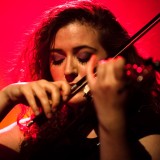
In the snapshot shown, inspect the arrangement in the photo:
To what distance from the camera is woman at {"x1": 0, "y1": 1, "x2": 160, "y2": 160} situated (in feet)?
1.52

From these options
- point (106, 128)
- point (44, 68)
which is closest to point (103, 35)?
point (44, 68)

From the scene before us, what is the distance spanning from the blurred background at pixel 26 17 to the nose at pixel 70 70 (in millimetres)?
444

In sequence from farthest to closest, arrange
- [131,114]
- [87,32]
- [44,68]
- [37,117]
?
[44,68] → [87,32] → [131,114] → [37,117]

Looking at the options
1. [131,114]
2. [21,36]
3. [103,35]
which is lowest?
[131,114]

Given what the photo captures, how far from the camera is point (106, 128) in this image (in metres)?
0.47

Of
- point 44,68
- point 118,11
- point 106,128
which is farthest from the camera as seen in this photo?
point 118,11

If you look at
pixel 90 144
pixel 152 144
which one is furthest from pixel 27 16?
pixel 152 144

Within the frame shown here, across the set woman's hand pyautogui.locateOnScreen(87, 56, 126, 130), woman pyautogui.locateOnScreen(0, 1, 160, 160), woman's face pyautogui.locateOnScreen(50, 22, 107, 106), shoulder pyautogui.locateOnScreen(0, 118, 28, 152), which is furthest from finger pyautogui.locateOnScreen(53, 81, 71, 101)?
shoulder pyautogui.locateOnScreen(0, 118, 28, 152)

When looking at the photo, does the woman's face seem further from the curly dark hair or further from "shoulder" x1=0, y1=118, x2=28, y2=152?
"shoulder" x1=0, y1=118, x2=28, y2=152

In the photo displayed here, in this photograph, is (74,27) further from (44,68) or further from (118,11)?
(118,11)

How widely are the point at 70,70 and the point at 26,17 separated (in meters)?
0.51

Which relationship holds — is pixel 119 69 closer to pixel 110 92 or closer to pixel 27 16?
pixel 110 92

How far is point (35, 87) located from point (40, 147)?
1.10 feet

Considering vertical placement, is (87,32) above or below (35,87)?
above
